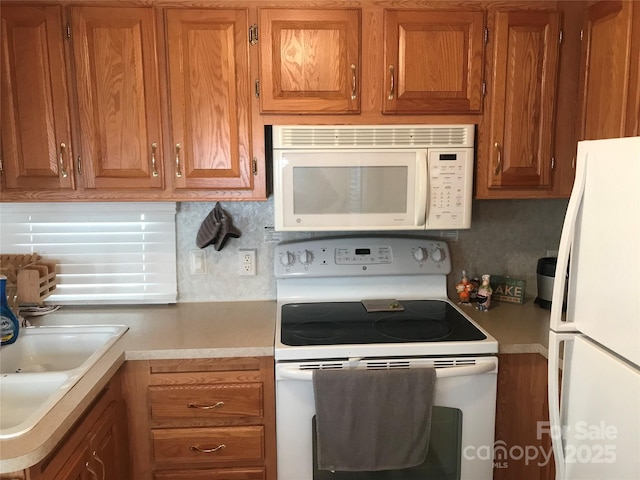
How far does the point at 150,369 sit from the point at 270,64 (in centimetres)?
117

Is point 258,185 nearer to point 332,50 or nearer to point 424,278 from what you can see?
point 332,50

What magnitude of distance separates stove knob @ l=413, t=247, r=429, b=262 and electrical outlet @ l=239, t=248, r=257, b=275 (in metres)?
0.72

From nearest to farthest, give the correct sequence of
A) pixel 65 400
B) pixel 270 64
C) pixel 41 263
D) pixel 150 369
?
pixel 65 400
pixel 150 369
pixel 270 64
pixel 41 263

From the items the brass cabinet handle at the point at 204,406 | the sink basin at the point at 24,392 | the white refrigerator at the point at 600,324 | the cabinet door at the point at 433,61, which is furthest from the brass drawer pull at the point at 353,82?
the sink basin at the point at 24,392

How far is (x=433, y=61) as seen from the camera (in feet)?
6.06

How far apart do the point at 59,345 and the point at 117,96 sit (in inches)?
37.2

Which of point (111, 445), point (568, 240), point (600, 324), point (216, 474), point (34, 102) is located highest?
point (34, 102)

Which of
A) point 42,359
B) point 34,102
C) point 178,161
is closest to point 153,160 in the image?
point 178,161

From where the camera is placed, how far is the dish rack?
200 centimetres

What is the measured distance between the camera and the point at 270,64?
1.82 metres

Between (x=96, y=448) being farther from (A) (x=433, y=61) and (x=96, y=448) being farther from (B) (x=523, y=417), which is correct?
(A) (x=433, y=61)

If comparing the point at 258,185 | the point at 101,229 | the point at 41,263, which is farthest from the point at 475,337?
the point at 41,263

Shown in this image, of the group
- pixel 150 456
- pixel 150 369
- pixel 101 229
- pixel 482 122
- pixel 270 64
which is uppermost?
pixel 270 64

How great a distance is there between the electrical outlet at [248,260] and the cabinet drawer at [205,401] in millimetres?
636
